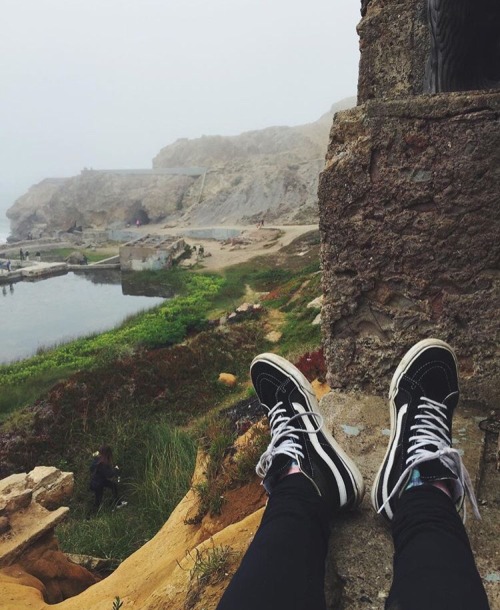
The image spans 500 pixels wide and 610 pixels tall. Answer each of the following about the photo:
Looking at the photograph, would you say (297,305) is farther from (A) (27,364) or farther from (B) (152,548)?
(B) (152,548)

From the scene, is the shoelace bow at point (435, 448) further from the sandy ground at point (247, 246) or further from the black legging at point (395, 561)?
the sandy ground at point (247, 246)

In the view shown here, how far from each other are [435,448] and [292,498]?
1.74 feet

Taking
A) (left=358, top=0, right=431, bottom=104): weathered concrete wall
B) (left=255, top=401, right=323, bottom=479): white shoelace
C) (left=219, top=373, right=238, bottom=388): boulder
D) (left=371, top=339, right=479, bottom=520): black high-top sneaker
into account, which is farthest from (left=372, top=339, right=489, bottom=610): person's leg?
(left=219, top=373, right=238, bottom=388): boulder

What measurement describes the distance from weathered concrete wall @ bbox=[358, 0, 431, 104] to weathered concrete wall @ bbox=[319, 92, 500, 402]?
51cm

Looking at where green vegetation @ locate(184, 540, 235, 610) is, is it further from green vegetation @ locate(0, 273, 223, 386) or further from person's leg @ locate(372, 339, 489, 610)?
green vegetation @ locate(0, 273, 223, 386)

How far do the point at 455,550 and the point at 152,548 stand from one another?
2.24 meters

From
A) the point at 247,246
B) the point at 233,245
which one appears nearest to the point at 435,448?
the point at 247,246

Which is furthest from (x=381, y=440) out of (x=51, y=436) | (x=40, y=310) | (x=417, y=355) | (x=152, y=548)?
(x=40, y=310)

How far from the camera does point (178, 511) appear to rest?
338 cm

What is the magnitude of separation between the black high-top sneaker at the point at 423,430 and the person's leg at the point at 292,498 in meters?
0.12

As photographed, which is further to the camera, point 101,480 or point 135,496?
point 101,480

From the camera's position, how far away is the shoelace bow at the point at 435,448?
161 cm

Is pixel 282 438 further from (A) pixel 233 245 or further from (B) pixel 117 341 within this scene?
(A) pixel 233 245

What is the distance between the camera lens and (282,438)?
6.23 feet
